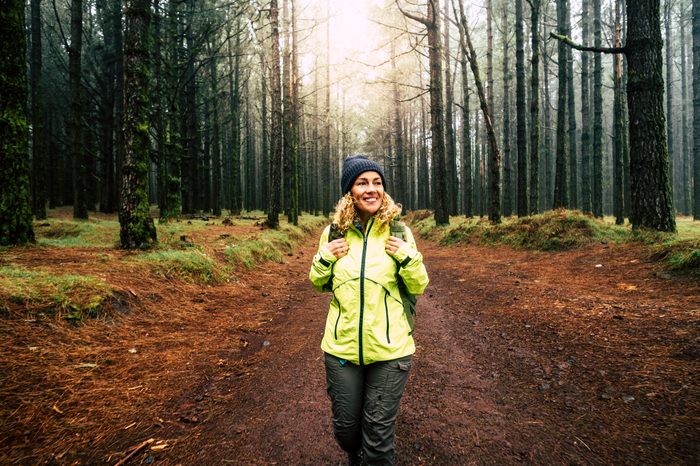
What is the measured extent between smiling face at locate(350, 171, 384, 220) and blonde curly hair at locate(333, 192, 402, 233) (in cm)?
3

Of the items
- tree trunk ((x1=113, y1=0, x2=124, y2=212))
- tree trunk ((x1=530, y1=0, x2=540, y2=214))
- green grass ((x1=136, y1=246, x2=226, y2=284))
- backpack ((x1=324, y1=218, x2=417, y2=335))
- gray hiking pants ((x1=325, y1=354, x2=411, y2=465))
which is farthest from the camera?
tree trunk ((x1=113, y1=0, x2=124, y2=212))

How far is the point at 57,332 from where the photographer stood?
134 inches

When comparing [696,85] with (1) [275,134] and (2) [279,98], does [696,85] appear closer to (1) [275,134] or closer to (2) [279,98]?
(2) [279,98]

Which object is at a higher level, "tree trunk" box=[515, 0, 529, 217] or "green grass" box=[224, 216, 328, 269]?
"tree trunk" box=[515, 0, 529, 217]

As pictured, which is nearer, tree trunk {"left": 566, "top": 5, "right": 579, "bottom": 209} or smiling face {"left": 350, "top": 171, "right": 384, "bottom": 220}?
smiling face {"left": 350, "top": 171, "right": 384, "bottom": 220}

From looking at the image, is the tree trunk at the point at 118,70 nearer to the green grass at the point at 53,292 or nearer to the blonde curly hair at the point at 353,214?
the green grass at the point at 53,292

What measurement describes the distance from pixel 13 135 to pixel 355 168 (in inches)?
277

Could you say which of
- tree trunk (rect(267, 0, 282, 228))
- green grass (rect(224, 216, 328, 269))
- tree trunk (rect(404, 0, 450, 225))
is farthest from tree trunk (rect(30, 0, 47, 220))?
tree trunk (rect(404, 0, 450, 225))

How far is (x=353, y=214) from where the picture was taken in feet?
7.62

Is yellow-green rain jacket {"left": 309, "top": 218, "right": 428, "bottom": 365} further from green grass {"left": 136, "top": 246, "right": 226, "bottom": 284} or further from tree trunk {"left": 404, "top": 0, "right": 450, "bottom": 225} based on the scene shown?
tree trunk {"left": 404, "top": 0, "right": 450, "bottom": 225}

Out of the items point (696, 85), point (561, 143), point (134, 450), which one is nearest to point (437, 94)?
point (561, 143)

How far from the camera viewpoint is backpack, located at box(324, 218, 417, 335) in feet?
7.36

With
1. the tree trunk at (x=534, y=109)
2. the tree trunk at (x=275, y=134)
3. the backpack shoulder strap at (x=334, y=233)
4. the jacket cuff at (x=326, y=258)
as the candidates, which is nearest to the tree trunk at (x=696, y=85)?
the tree trunk at (x=534, y=109)

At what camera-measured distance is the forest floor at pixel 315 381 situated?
7.85 ft
